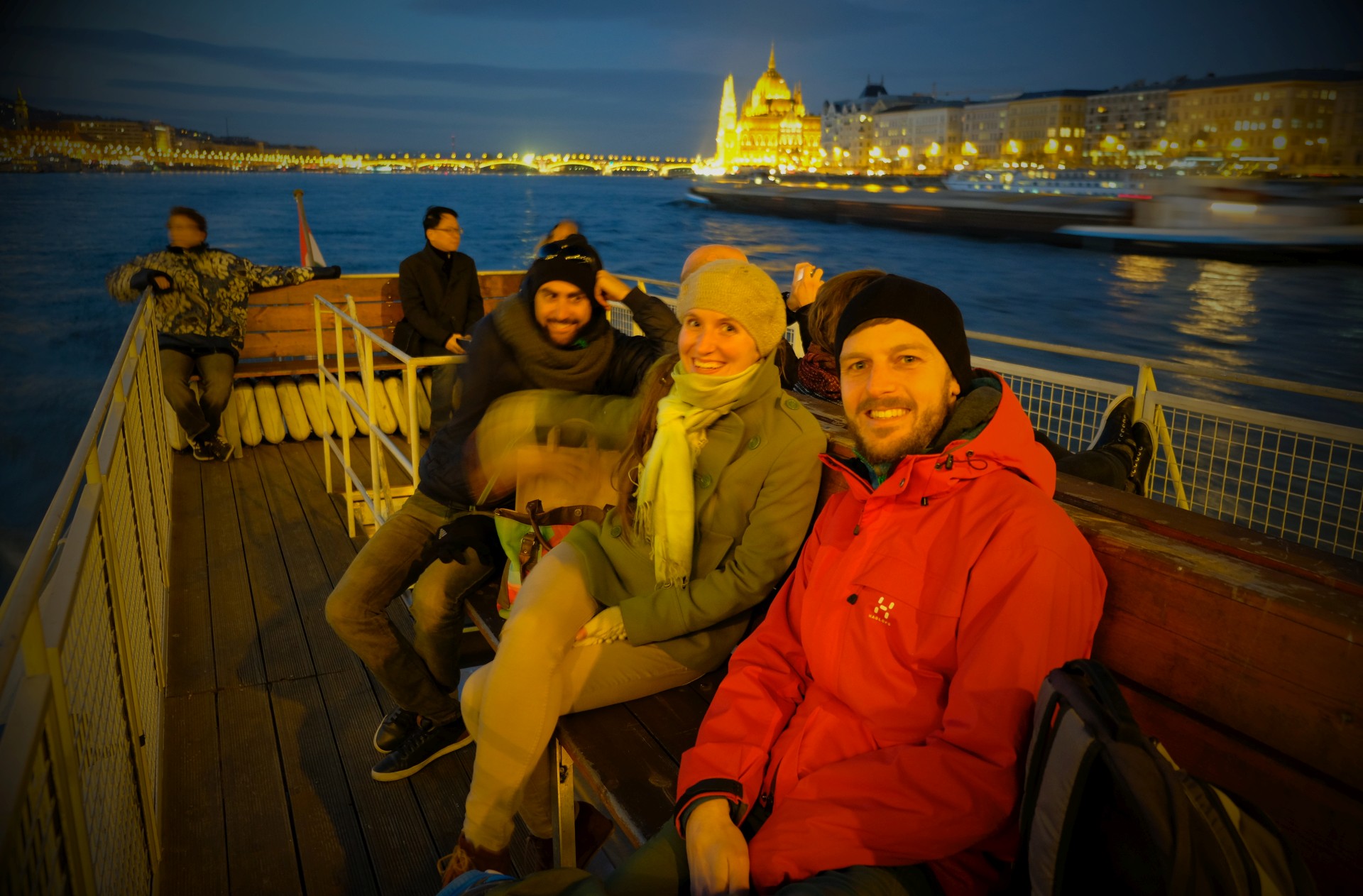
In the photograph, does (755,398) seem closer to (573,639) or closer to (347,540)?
(573,639)

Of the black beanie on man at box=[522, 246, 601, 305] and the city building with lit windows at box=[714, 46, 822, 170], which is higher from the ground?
the city building with lit windows at box=[714, 46, 822, 170]

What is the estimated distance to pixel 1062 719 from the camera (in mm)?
1155

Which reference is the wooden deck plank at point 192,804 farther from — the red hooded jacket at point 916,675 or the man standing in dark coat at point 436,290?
the man standing in dark coat at point 436,290

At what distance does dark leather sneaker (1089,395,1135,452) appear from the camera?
11.3 ft

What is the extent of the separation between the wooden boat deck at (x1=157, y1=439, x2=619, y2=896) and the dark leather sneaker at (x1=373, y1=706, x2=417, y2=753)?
0.31ft

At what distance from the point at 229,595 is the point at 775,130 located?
150 m

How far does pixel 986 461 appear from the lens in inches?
61.3

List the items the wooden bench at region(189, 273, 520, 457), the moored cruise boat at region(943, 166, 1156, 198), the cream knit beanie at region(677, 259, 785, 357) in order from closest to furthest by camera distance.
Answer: the cream knit beanie at region(677, 259, 785, 357)
the wooden bench at region(189, 273, 520, 457)
the moored cruise boat at region(943, 166, 1156, 198)

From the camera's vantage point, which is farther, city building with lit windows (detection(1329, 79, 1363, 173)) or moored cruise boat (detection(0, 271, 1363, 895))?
city building with lit windows (detection(1329, 79, 1363, 173))

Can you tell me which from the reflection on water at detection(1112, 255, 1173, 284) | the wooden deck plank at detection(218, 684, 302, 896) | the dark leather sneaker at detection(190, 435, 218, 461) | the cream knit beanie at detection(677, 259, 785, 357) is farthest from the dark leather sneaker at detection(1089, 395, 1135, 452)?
the reflection on water at detection(1112, 255, 1173, 284)

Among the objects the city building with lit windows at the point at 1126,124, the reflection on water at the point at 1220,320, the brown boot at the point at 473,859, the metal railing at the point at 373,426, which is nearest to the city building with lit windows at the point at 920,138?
the city building with lit windows at the point at 1126,124

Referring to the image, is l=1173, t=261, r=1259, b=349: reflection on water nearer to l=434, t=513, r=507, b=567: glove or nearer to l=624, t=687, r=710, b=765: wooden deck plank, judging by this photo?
l=434, t=513, r=507, b=567: glove

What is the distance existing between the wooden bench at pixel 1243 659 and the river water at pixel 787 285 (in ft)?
55.6

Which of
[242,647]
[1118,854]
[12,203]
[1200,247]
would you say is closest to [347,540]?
[242,647]
